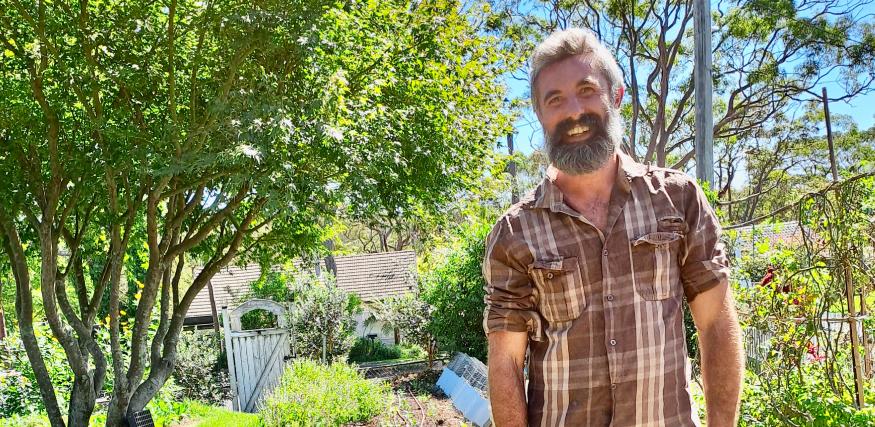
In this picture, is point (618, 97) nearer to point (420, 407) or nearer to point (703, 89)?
point (420, 407)

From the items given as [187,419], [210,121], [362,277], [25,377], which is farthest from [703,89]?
[362,277]

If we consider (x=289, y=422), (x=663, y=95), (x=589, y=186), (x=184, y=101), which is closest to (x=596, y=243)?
(x=589, y=186)

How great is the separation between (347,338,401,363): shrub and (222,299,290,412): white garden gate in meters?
8.30

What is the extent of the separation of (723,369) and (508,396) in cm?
50

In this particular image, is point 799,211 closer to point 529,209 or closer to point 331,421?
point 529,209

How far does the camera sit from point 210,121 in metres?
4.81

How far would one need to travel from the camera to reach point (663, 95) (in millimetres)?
17578

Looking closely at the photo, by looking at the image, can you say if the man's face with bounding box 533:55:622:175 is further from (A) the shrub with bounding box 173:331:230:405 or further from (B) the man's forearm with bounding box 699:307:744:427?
(A) the shrub with bounding box 173:331:230:405

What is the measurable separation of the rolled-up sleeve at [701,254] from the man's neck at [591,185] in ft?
0.64

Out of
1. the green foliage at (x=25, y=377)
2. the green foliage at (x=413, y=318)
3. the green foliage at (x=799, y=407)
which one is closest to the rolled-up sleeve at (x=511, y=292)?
the green foliage at (x=799, y=407)

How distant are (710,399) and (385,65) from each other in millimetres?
4426

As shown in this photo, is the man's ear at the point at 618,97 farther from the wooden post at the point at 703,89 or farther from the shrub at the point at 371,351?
the shrub at the point at 371,351

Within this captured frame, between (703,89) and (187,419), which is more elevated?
(703,89)

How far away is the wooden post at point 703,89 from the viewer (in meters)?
10.8
